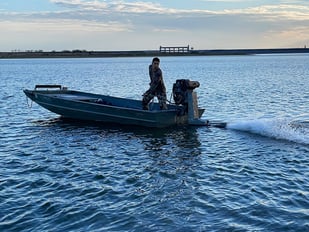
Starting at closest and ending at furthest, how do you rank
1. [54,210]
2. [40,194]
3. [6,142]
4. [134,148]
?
[54,210] < [40,194] < [134,148] < [6,142]

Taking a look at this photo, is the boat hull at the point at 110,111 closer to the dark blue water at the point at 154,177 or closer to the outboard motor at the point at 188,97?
the outboard motor at the point at 188,97

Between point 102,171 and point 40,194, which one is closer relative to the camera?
point 40,194

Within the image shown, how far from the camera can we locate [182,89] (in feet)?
56.6

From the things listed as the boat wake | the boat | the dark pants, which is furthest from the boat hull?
the boat wake

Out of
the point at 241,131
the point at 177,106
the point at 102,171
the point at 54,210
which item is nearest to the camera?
the point at 54,210

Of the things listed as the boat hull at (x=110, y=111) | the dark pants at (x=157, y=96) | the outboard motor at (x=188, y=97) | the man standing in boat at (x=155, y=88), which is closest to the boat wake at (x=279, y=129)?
the outboard motor at (x=188, y=97)

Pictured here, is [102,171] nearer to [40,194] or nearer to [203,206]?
[40,194]

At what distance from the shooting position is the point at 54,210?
29.1ft

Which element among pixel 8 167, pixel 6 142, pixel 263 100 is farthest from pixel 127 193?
pixel 263 100

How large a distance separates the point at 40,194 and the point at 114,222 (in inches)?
92.8

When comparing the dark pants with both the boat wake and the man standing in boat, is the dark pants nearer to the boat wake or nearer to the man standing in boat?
the man standing in boat

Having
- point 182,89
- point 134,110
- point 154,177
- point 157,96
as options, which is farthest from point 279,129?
point 154,177

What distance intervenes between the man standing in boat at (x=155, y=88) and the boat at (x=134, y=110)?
41 centimetres

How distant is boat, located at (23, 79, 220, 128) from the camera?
1722 centimetres
